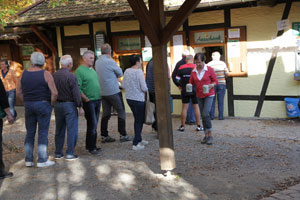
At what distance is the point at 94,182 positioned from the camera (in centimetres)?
504

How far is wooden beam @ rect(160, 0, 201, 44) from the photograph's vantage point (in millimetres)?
4562

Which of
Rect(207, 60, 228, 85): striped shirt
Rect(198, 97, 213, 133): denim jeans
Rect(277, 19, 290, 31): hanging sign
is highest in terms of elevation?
Rect(277, 19, 290, 31): hanging sign

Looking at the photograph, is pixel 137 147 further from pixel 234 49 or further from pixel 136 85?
pixel 234 49

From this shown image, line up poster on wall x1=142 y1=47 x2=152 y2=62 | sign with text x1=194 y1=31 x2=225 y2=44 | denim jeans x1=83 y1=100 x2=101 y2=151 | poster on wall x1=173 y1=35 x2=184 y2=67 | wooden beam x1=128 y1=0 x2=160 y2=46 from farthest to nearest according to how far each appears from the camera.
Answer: poster on wall x1=142 y1=47 x2=152 y2=62
poster on wall x1=173 y1=35 x2=184 y2=67
sign with text x1=194 y1=31 x2=225 y2=44
denim jeans x1=83 y1=100 x2=101 y2=151
wooden beam x1=128 y1=0 x2=160 y2=46

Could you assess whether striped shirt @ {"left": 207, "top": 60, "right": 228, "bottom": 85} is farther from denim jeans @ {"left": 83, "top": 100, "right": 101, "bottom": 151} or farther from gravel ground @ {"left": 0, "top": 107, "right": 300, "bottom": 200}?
denim jeans @ {"left": 83, "top": 100, "right": 101, "bottom": 151}

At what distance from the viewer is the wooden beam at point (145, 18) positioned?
4512mm

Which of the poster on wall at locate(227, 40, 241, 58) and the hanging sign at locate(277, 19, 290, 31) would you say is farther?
the poster on wall at locate(227, 40, 241, 58)

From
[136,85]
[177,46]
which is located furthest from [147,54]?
[136,85]

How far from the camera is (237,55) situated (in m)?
9.66

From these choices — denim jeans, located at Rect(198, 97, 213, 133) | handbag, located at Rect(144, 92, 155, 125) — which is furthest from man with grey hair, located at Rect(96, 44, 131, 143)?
denim jeans, located at Rect(198, 97, 213, 133)

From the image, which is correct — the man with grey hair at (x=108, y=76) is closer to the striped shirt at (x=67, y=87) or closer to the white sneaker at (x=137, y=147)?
the white sneaker at (x=137, y=147)

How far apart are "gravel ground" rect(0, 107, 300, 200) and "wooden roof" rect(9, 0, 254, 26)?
3.82 m

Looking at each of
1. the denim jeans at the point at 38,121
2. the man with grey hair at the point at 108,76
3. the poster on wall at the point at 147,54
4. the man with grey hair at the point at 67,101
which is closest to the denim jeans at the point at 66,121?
the man with grey hair at the point at 67,101

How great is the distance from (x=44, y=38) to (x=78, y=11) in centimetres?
170
